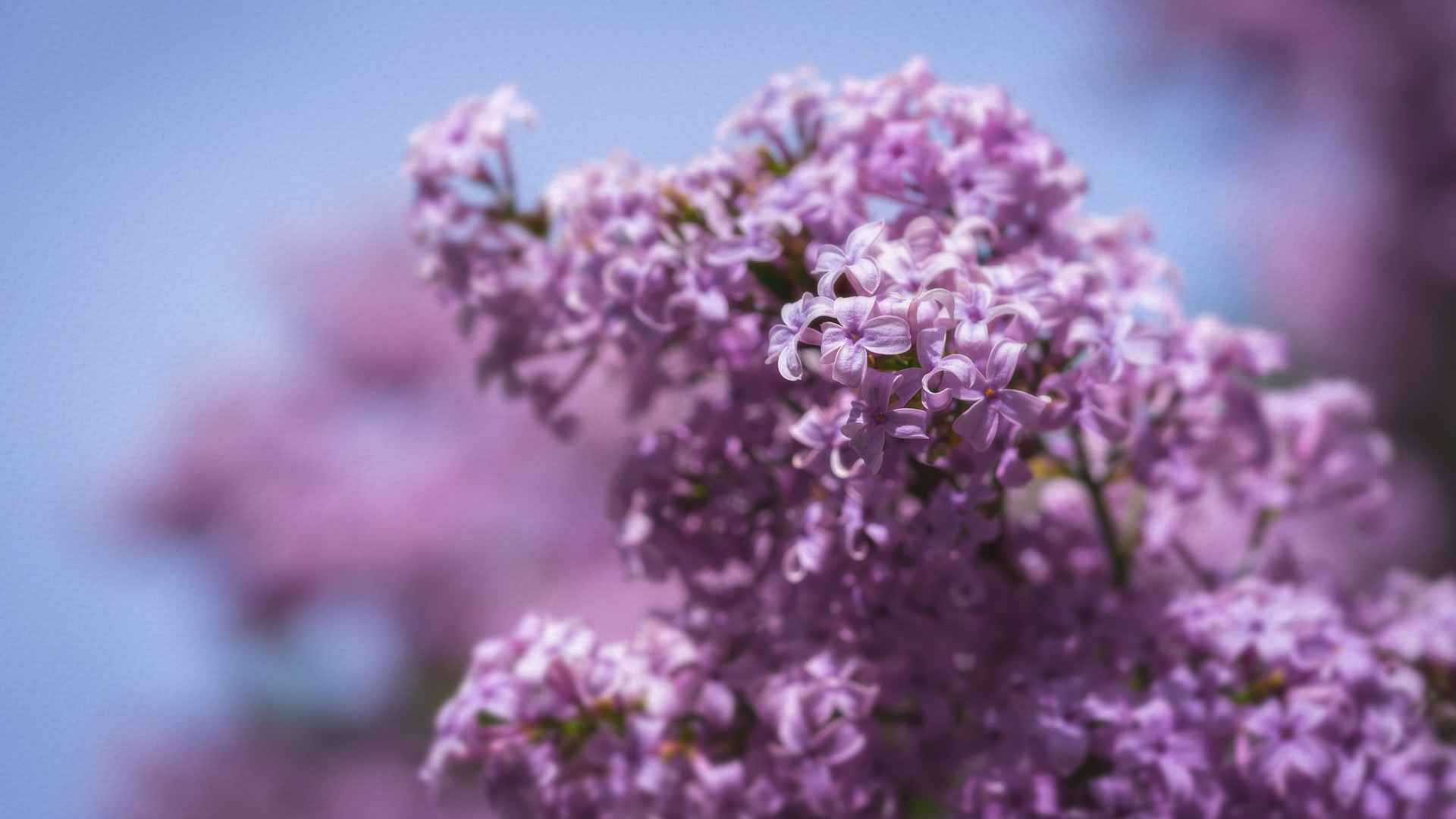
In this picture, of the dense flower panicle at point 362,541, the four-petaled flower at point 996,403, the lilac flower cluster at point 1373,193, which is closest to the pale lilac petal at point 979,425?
the four-petaled flower at point 996,403

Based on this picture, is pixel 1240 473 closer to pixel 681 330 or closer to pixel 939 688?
pixel 939 688

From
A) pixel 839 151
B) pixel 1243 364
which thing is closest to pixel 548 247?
pixel 839 151

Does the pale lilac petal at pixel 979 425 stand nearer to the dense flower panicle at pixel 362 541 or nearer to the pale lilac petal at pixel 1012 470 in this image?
the pale lilac petal at pixel 1012 470

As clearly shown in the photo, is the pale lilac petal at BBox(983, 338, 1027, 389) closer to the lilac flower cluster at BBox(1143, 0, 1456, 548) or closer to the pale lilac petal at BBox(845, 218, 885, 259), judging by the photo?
the pale lilac petal at BBox(845, 218, 885, 259)

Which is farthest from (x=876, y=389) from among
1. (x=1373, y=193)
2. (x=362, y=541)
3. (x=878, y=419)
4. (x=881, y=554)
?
(x=1373, y=193)

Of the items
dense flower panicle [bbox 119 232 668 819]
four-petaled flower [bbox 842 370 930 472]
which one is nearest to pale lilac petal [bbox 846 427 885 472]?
four-petaled flower [bbox 842 370 930 472]

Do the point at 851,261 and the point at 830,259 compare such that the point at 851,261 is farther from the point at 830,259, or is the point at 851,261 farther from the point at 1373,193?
the point at 1373,193
